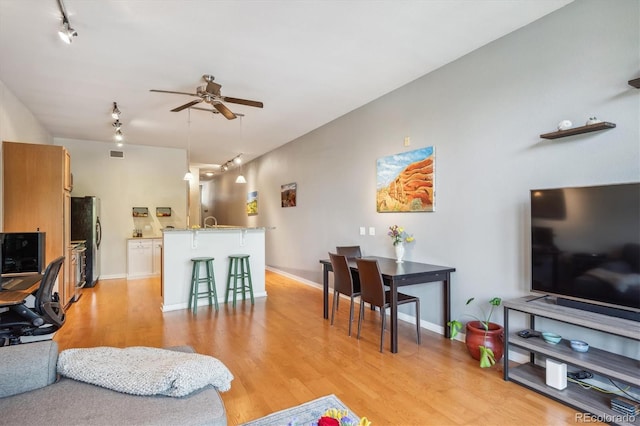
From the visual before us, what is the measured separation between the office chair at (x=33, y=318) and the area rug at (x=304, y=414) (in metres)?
1.81

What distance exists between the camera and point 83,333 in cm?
376

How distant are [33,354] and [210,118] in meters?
4.51

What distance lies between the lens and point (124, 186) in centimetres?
726

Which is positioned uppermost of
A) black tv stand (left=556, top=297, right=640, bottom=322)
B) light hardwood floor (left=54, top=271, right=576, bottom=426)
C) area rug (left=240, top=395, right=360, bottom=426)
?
black tv stand (left=556, top=297, right=640, bottom=322)

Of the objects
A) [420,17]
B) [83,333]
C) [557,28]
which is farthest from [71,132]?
[557,28]

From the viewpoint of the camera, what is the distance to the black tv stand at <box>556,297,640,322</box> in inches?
84.9

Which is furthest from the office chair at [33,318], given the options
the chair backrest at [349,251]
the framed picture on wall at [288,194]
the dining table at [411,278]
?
the framed picture on wall at [288,194]

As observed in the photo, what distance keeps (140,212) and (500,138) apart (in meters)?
7.15

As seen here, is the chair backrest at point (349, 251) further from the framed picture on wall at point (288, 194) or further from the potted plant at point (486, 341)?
the framed picture on wall at point (288, 194)

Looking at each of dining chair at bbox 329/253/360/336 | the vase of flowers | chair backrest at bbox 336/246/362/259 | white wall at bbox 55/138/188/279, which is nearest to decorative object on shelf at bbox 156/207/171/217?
white wall at bbox 55/138/188/279

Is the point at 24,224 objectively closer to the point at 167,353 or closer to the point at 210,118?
the point at 210,118

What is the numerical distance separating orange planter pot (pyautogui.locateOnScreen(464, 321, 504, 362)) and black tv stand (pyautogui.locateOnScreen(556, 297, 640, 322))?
61 cm

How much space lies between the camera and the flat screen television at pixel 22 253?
10.8 feet

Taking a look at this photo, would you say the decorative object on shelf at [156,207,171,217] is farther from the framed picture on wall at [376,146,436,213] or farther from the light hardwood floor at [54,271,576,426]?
the framed picture on wall at [376,146,436,213]
